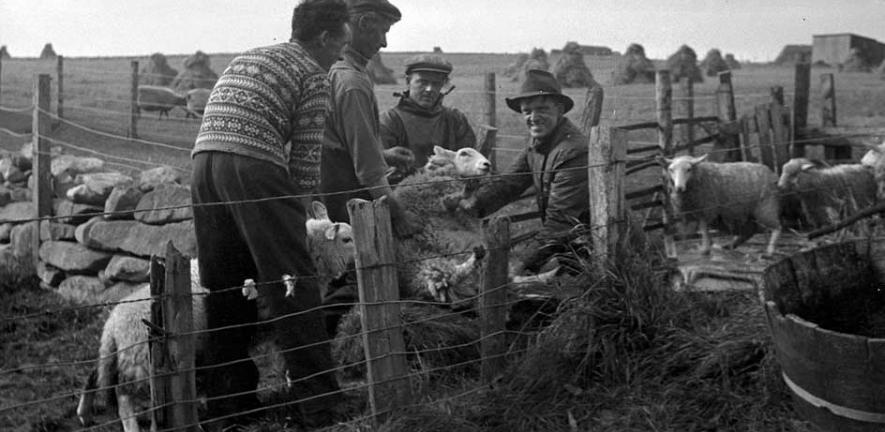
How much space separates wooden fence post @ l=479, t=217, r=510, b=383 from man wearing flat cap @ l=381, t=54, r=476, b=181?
286 cm

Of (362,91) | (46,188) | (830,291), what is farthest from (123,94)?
(830,291)

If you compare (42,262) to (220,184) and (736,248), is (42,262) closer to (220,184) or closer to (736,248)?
(220,184)

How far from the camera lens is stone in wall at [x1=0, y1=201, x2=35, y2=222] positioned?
432 inches

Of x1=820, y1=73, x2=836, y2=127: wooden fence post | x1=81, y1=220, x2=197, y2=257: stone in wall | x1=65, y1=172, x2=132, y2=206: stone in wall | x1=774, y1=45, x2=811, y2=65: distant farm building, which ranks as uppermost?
x1=774, y1=45, x2=811, y2=65: distant farm building

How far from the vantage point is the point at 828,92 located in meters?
15.8

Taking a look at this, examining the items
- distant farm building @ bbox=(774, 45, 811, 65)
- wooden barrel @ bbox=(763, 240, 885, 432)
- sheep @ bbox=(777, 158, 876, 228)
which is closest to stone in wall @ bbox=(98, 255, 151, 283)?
wooden barrel @ bbox=(763, 240, 885, 432)

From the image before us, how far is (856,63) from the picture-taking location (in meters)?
42.4

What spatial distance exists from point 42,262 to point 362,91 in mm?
6026

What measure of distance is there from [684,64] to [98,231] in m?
30.3

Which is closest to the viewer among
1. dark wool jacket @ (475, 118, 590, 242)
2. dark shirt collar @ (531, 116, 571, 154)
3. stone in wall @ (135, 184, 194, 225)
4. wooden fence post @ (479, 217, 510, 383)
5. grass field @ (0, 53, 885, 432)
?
grass field @ (0, 53, 885, 432)

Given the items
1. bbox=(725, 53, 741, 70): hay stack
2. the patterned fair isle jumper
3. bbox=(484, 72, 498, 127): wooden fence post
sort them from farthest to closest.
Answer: bbox=(725, 53, 741, 70): hay stack → bbox=(484, 72, 498, 127): wooden fence post → the patterned fair isle jumper

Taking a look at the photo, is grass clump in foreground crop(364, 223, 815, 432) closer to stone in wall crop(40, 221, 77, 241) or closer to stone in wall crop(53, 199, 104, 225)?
stone in wall crop(53, 199, 104, 225)

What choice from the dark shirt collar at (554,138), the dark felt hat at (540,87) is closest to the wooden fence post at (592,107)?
the dark felt hat at (540,87)

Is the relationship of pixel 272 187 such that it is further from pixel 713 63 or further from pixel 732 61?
pixel 732 61
